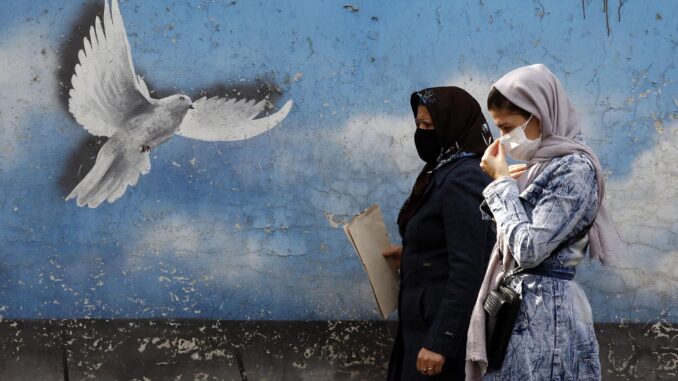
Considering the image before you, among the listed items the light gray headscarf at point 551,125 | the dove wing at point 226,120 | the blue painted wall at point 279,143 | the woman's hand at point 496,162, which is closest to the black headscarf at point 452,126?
the woman's hand at point 496,162

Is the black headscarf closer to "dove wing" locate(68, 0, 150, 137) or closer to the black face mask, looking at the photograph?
the black face mask

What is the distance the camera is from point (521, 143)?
276 centimetres

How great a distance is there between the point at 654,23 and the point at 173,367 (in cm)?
277

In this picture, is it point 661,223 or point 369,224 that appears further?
point 661,223

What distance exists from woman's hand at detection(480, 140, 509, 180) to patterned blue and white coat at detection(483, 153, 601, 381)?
6 centimetres

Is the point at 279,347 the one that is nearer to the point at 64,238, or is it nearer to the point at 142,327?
the point at 142,327

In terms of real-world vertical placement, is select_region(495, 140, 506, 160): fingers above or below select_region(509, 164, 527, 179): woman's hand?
above

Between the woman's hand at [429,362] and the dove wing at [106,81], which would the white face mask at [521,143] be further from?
the dove wing at [106,81]

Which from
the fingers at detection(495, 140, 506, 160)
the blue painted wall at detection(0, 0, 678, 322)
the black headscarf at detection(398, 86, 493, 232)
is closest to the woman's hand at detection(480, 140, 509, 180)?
the fingers at detection(495, 140, 506, 160)

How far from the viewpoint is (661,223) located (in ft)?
15.6

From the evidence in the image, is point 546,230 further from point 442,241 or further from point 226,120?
point 226,120

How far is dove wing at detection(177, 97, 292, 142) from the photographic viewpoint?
4.70 metres

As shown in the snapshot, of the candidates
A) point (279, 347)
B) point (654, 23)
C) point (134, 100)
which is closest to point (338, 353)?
point (279, 347)

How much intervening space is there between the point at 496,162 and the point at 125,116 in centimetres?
242
